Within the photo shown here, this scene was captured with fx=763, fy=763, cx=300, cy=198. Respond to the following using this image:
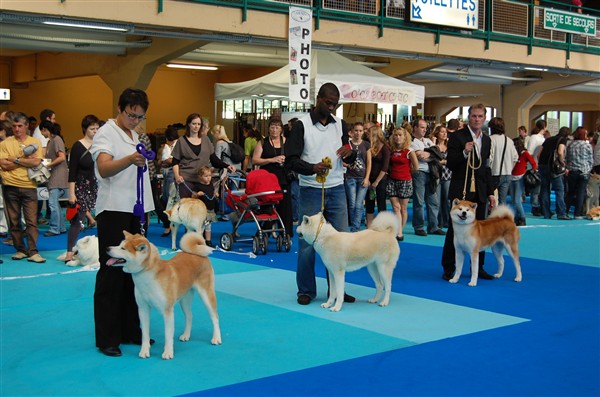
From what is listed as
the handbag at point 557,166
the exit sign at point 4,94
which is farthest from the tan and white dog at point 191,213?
the exit sign at point 4,94

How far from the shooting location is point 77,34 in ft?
55.1

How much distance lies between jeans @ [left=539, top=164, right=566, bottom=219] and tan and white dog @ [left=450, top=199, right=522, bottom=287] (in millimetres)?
8013

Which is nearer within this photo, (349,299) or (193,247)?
(193,247)

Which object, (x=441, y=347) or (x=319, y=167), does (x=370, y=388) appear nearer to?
(x=441, y=347)

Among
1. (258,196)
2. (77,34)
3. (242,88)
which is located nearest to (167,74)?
(77,34)

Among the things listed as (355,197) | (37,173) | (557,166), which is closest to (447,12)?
(557,166)

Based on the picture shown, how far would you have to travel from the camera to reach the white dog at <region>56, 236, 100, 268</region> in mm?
9453

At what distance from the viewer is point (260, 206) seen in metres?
11.0

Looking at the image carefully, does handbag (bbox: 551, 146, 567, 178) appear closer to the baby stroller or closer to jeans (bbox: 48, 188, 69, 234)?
the baby stroller

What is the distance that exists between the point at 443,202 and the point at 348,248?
287 inches

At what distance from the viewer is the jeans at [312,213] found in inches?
291

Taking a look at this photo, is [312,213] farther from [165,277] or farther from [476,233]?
[165,277]

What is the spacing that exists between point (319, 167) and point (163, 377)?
2630 millimetres

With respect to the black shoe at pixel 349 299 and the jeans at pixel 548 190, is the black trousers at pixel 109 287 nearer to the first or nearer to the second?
the black shoe at pixel 349 299
